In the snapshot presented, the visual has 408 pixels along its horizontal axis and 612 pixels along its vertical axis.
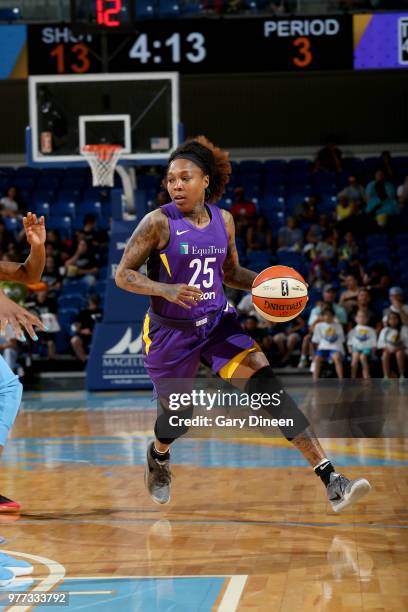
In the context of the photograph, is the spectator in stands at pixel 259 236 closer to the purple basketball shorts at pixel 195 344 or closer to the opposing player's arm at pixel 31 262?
the purple basketball shorts at pixel 195 344

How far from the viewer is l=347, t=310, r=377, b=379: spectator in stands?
1385cm

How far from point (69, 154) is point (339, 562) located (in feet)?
30.6

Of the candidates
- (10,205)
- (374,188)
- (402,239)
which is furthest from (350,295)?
(10,205)

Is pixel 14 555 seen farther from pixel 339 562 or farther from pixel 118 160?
pixel 118 160

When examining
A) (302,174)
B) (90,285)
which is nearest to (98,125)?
(90,285)

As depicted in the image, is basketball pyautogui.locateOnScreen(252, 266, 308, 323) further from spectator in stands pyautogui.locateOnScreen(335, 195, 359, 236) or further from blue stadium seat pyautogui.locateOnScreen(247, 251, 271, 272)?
spectator in stands pyautogui.locateOnScreen(335, 195, 359, 236)

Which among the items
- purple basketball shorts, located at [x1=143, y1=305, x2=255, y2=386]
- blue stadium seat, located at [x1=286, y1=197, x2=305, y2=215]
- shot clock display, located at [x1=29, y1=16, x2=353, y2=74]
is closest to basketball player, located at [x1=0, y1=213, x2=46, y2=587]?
purple basketball shorts, located at [x1=143, y1=305, x2=255, y2=386]

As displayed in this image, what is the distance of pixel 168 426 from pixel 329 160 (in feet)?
46.0

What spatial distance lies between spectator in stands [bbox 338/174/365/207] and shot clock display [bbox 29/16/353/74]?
2.58m

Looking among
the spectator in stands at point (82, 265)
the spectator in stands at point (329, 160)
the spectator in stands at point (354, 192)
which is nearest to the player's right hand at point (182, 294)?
the spectator in stands at point (82, 265)

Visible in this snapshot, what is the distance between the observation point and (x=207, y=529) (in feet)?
18.9

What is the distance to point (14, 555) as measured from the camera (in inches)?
202

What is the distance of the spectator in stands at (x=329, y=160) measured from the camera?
757 inches

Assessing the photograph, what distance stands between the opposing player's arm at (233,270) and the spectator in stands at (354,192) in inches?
452
